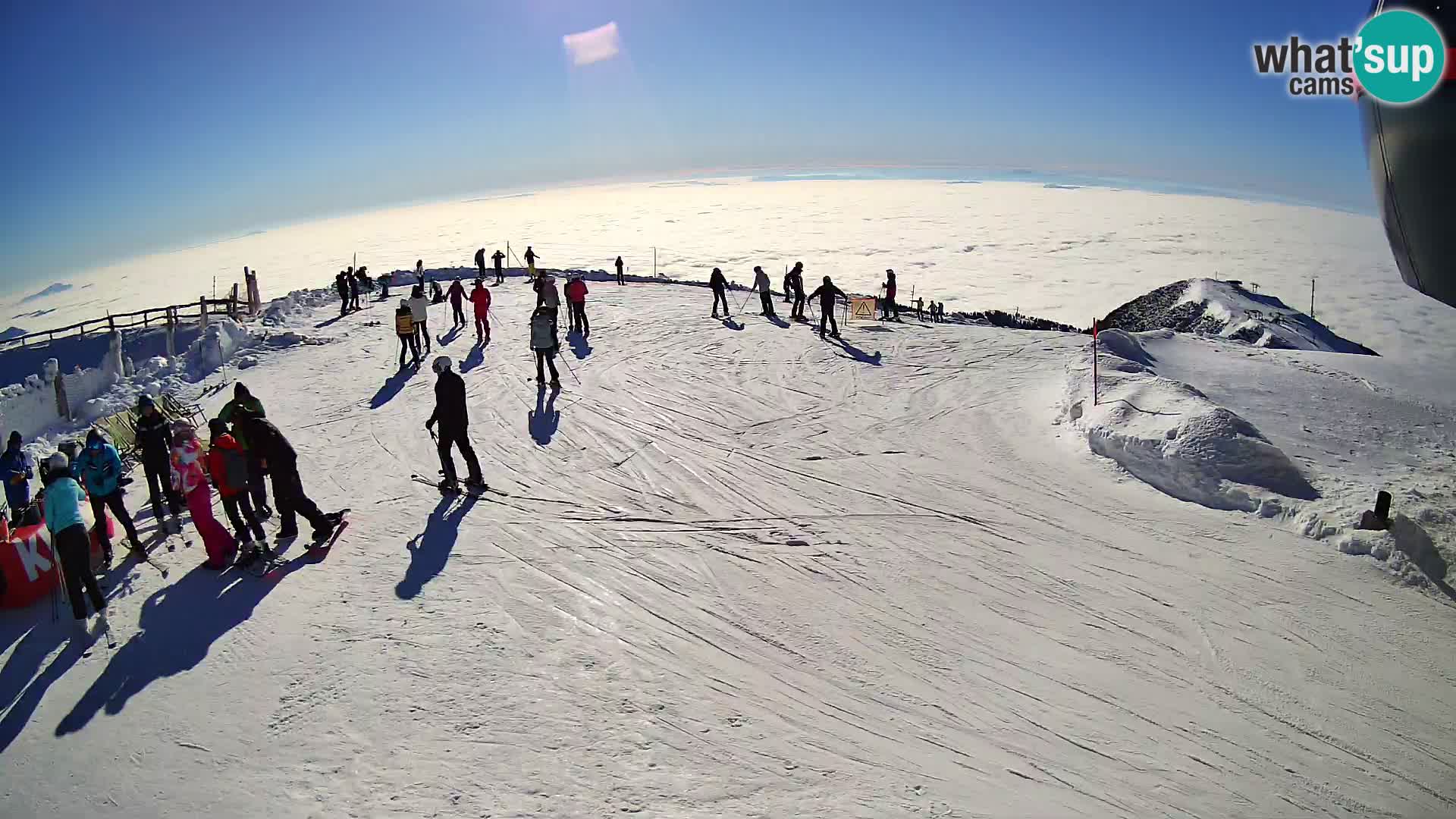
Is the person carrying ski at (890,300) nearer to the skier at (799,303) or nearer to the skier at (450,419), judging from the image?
the skier at (799,303)

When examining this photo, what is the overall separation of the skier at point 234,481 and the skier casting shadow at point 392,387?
5.52 meters

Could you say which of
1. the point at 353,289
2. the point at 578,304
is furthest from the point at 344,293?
the point at 578,304

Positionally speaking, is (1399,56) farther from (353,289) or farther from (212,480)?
(353,289)

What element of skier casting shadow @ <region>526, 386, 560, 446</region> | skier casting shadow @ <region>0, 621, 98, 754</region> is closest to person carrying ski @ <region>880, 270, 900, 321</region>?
skier casting shadow @ <region>526, 386, 560, 446</region>

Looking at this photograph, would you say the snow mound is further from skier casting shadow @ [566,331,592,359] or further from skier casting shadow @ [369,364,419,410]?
skier casting shadow @ [369,364,419,410]

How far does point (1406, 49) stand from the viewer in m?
5.41

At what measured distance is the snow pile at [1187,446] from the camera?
7.94 metres

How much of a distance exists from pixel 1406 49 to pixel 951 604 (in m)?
5.75

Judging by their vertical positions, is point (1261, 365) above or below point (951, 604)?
above

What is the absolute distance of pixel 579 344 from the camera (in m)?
16.2

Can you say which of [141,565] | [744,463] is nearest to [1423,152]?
[744,463]

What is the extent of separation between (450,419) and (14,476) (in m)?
4.63

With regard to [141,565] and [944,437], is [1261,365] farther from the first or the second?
[141,565]

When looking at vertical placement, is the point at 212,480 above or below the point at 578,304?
below
